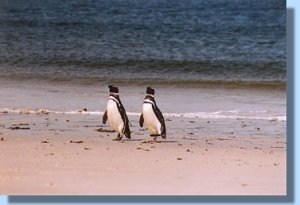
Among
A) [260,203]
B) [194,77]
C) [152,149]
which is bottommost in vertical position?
[260,203]

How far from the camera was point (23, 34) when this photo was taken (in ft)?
23.7

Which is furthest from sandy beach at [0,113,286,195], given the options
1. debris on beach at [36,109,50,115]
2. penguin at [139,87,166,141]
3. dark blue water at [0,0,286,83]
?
dark blue water at [0,0,286,83]

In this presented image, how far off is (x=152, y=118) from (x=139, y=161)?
55 centimetres

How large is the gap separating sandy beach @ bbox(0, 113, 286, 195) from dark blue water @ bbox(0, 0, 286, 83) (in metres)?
0.68

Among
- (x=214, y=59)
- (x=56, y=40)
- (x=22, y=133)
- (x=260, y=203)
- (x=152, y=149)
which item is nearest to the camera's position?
(x=260, y=203)

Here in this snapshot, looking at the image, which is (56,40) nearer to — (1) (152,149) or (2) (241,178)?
(1) (152,149)

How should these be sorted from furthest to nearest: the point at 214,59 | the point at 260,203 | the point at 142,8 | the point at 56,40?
the point at 56,40 → the point at 214,59 → the point at 142,8 → the point at 260,203

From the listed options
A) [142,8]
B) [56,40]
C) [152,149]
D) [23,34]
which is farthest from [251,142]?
[23,34]

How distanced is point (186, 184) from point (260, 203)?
29cm

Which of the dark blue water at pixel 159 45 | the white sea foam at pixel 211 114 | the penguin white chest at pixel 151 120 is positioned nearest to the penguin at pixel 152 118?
the penguin white chest at pixel 151 120

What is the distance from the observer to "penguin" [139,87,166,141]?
434 cm

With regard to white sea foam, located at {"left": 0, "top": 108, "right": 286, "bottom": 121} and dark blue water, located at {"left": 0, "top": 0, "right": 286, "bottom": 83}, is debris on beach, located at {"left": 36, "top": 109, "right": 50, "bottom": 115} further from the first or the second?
dark blue water, located at {"left": 0, "top": 0, "right": 286, "bottom": 83}

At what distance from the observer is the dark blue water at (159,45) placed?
5.18 m

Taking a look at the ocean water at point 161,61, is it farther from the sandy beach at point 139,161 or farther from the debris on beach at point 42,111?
the sandy beach at point 139,161
